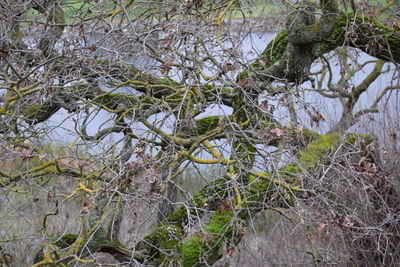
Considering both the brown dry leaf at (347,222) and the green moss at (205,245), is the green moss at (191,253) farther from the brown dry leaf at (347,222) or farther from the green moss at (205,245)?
the brown dry leaf at (347,222)

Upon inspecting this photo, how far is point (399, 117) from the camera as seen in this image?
8070 millimetres

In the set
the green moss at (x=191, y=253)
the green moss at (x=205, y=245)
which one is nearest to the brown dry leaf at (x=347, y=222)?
the green moss at (x=205, y=245)

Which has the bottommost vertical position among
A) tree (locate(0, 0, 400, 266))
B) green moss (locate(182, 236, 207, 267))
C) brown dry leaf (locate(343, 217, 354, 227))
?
brown dry leaf (locate(343, 217, 354, 227))

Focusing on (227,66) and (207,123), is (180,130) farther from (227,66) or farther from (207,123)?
(207,123)

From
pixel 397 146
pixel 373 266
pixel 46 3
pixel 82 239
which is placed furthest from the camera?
pixel 397 146

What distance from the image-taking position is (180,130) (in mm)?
3865

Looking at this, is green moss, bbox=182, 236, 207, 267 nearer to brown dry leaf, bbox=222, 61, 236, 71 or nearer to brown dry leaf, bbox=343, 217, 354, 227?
brown dry leaf, bbox=343, 217, 354, 227

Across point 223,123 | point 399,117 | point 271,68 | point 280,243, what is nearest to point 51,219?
point 280,243

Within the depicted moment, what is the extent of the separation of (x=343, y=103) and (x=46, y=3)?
22.7 feet

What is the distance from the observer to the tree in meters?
3.44

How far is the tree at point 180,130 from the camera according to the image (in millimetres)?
3438

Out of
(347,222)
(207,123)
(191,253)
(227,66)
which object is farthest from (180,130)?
(207,123)

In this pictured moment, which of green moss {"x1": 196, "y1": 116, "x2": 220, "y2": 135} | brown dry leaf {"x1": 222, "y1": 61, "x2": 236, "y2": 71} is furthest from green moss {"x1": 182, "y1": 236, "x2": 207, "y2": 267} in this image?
brown dry leaf {"x1": 222, "y1": 61, "x2": 236, "y2": 71}

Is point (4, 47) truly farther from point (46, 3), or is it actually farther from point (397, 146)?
point (397, 146)
